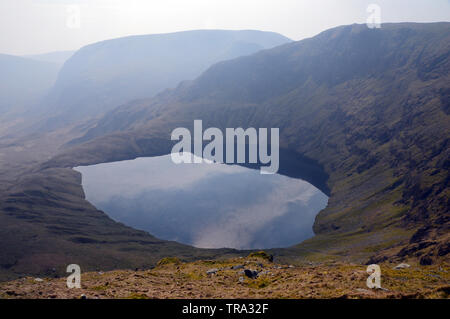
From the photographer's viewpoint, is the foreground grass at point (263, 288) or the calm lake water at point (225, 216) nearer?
the foreground grass at point (263, 288)

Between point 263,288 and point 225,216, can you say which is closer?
point 263,288

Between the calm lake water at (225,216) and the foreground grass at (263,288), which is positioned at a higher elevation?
the calm lake water at (225,216)

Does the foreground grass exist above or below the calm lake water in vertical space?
below

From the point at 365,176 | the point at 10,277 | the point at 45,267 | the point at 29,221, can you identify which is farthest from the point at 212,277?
the point at 365,176

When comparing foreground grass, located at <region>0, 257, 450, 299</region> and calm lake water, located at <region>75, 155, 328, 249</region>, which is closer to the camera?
foreground grass, located at <region>0, 257, 450, 299</region>

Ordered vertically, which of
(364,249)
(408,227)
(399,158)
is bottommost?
(364,249)

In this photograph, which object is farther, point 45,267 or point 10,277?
point 45,267

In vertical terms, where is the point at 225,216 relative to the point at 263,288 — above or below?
above
